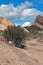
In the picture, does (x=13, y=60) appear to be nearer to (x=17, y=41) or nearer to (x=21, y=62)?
(x=21, y=62)

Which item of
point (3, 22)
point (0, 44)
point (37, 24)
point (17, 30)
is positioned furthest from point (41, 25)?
point (0, 44)

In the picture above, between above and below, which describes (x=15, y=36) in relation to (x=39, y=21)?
below

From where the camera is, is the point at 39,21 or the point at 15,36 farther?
the point at 39,21

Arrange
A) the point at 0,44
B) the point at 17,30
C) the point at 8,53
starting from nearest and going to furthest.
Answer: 1. the point at 8,53
2. the point at 0,44
3. the point at 17,30

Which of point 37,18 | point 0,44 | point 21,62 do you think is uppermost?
point 37,18

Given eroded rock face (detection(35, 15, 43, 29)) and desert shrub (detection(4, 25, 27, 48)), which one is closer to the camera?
desert shrub (detection(4, 25, 27, 48))

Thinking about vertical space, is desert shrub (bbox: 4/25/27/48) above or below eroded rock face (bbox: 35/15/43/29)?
below

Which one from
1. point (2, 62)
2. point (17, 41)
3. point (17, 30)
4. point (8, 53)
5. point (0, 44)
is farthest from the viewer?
point (17, 30)

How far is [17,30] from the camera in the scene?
130 feet

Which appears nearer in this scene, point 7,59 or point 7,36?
point 7,59

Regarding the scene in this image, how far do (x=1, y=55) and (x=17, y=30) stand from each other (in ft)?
71.0

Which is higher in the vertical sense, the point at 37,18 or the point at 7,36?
the point at 37,18

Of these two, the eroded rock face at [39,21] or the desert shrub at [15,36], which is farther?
the eroded rock face at [39,21]

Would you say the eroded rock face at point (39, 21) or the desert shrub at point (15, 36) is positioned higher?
the eroded rock face at point (39, 21)
